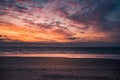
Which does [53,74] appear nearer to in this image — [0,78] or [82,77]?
[82,77]

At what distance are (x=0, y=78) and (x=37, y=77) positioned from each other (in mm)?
3923

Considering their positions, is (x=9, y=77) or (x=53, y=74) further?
(x=53, y=74)

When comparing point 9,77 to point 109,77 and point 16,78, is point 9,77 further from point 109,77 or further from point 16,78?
point 109,77

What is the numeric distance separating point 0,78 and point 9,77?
0.96 m

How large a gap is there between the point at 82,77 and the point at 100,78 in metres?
1.96

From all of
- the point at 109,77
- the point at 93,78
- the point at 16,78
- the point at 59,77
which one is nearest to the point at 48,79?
the point at 59,77

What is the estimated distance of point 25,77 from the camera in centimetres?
2489

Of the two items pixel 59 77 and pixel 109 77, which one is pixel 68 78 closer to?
pixel 59 77

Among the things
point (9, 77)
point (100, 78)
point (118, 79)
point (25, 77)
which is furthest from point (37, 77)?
point (118, 79)

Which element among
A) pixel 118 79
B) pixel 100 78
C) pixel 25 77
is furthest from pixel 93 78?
pixel 25 77

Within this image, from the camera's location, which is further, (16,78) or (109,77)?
(109,77)

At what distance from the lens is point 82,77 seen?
1006 inches

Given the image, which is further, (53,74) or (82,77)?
(53,74)

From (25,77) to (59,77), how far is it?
369 cm
